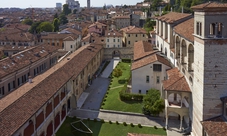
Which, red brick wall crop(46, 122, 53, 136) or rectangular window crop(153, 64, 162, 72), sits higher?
rectangular window crop(153, 64, 162, 72)

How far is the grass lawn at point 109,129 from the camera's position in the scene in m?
30.7

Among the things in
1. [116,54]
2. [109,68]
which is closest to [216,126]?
[109,68]

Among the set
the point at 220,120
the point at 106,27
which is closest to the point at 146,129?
the point at 220,120

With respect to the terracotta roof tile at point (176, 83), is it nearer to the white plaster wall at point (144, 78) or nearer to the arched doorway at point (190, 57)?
the arched doorway at point (190, 57)

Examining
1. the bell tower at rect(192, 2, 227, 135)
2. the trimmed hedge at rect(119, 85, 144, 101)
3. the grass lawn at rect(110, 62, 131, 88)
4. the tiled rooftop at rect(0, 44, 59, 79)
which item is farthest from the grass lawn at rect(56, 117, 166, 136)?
the grass lawn at rect(110, 62, 131, 88)

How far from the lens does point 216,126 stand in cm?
2311

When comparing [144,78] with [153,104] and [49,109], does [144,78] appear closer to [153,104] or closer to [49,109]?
[153,104]

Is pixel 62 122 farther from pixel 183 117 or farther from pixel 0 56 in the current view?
pixel 0 56

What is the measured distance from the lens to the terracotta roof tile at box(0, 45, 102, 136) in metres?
21.8

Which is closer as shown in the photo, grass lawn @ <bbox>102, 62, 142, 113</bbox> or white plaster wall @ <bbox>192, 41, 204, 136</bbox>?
white plaster wall @ <bbox>192, 41, 204, 136</bbox>

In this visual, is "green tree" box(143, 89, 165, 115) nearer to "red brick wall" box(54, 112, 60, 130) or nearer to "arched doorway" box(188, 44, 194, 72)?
"arched doorway" box(188, 44, 194, 72)

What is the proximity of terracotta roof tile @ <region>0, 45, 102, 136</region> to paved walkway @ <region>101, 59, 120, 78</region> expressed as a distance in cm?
1545

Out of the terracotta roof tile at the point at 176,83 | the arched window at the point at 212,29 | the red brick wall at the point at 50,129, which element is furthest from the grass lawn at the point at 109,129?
the arched window at the point at 212,29

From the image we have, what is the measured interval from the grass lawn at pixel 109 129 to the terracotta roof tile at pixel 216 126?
7914 millimetres
